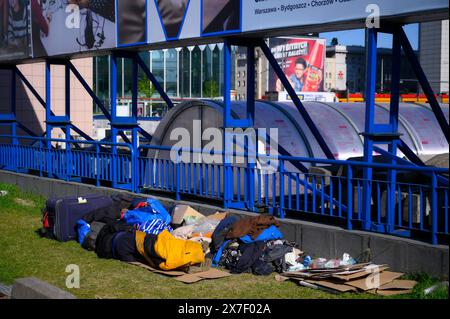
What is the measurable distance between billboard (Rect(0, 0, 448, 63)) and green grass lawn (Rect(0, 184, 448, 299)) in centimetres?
366

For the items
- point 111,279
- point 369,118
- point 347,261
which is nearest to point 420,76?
point 369,118

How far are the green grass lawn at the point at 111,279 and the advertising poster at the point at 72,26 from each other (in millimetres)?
5072

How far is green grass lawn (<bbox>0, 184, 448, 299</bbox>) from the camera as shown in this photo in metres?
7.49

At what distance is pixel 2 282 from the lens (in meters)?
8.12

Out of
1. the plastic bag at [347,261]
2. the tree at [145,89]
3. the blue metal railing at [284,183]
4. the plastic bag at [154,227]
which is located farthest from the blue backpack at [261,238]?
the tree at [145,89]

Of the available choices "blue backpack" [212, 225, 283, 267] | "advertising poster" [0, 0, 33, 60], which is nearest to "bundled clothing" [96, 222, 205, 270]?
"blue backpack" [212, 225, 283, 267]

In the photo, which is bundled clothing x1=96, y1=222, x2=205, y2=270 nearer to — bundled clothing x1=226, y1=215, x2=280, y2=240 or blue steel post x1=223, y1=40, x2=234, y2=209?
bundled clothing x1=226, y1=215, x2=280, y2=240

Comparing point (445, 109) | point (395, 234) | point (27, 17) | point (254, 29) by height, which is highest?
point (27, 17)

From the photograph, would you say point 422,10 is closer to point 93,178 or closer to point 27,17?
point 93,178

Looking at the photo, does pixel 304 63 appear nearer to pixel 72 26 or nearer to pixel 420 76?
pixel 72 26

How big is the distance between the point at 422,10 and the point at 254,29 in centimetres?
308

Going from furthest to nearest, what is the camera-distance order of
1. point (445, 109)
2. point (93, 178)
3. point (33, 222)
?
point (445, 109) < point (93, 178) < point (33, 222)
